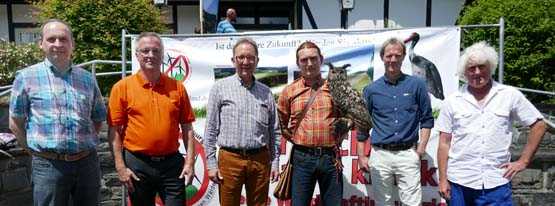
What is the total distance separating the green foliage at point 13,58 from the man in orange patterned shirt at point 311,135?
12.9 feet

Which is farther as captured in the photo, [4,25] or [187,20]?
[4,25]

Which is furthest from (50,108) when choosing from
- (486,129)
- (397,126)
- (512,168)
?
(512,168)

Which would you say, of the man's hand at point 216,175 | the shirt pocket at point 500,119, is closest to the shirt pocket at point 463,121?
the shirt pocket at point 500,119

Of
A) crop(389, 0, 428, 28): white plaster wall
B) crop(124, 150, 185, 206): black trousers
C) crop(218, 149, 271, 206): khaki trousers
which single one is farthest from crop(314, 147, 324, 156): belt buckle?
crop(389, 0, 428, 28): white plaster wall

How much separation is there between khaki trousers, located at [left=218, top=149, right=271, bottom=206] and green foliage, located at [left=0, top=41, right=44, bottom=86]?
3710 millimetres

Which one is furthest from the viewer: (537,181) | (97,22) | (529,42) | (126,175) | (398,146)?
(97,22)

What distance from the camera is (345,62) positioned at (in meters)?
4.44

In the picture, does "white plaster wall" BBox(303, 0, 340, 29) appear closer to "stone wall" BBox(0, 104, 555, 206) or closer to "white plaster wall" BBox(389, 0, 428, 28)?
"white plaster wall" BBox(389, 0, 428, 28)

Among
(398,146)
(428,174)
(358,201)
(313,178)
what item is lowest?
(358,201)

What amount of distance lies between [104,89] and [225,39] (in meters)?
2.47

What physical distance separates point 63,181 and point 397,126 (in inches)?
88.3

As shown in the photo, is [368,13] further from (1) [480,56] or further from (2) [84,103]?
(2) [84,103]

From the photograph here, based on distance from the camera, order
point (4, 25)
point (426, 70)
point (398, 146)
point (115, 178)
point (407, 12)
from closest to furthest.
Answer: point (398, 146)
point (426, 70)
point (115, 178)
point (407, 12)
point (4, 25)

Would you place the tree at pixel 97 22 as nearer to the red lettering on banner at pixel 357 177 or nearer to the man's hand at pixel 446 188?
the red lettering on banner at pixel 357 177
